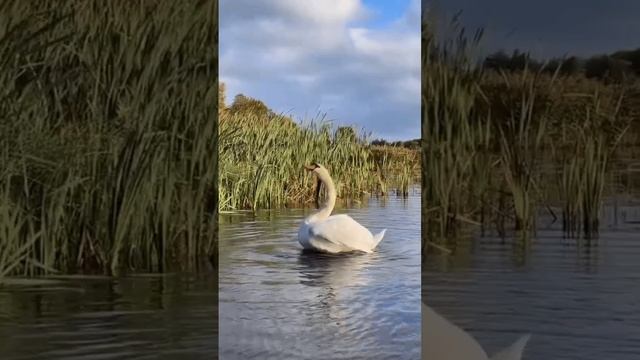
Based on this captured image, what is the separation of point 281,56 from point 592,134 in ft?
4.57

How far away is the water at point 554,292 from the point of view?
119 inches

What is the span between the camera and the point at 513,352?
3053 millimetres

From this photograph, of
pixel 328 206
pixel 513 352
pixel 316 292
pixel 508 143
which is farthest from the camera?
pixel 328 206

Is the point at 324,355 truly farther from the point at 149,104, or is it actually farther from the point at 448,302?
the point at 149,104

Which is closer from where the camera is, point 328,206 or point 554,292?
point 554,292

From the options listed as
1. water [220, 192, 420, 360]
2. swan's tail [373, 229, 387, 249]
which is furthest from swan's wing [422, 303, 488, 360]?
swan's tail [373, 229, 387, 249]

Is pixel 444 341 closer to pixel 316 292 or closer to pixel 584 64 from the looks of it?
pixel 316 292

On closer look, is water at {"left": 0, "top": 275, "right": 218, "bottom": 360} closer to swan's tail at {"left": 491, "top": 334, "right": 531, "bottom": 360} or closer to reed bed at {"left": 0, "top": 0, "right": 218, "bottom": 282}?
reed bed at {"left": 0, "top": 0, "right": 218, "bottom": 282}

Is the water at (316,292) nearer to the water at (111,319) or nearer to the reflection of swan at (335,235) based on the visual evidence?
the reflection of swan at (335,235)

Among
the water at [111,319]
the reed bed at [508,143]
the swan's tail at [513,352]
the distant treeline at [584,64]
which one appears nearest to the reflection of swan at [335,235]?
the reed bed at [508,143]

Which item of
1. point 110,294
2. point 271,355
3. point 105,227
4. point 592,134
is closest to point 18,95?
point 105,227

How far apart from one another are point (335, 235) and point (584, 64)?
128 centimetres

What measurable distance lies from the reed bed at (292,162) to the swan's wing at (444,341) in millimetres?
655


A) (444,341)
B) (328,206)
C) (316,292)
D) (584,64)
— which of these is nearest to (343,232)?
(328,206)
